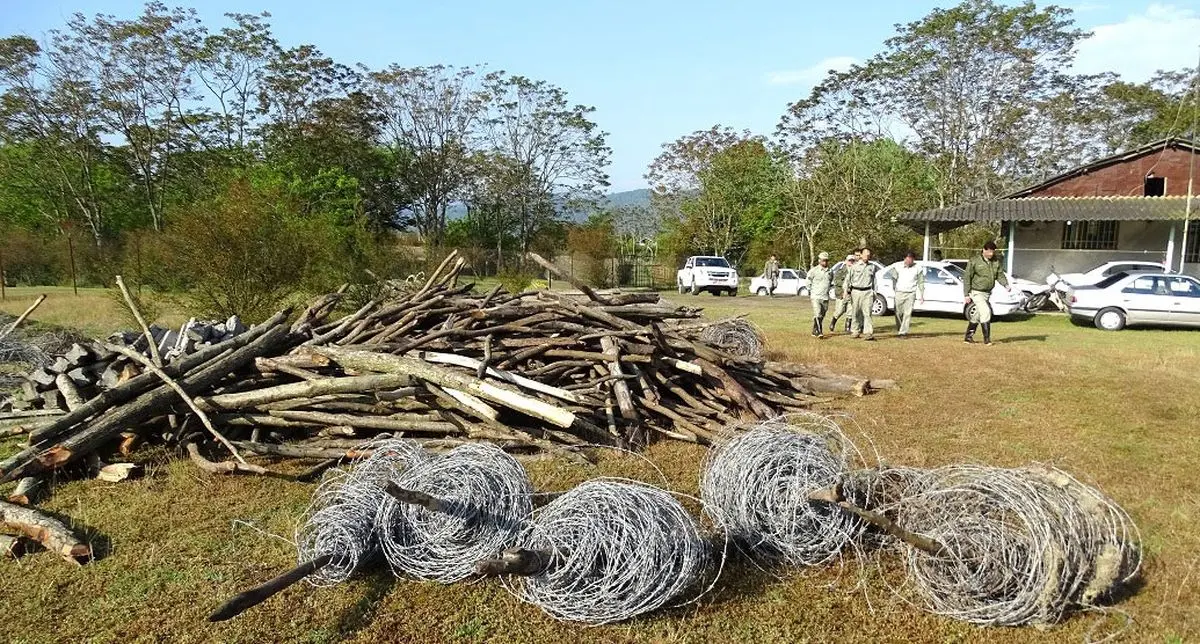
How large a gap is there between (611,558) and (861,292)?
411 inches

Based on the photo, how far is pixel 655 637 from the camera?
331cm

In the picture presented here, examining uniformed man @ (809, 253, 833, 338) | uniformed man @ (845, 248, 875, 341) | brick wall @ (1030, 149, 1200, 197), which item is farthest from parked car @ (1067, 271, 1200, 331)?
brick wall @ (1030, 149, 1200, 197)

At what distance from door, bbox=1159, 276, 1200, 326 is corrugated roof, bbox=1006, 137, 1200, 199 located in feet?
34.6

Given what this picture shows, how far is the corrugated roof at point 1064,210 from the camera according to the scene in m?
19.8

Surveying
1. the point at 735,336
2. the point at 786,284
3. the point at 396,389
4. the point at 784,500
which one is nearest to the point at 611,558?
the point at 784,500

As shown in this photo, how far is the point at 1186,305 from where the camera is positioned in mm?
14625

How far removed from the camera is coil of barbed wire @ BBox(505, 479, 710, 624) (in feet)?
11.0

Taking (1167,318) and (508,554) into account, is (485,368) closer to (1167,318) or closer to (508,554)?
(508,554)

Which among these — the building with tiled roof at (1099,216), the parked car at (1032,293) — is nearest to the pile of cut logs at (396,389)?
the parked car at (1032,293)

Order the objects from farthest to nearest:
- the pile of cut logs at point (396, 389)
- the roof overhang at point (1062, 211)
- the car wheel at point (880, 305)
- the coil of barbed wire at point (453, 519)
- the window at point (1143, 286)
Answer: the roof overhang at point (1062, 211) → the car wheel at point (880, 305) → the window at point (1143, 286) → the pile of cut logs at point (396, 389) → the coil of barbed wire at point (453, 519)

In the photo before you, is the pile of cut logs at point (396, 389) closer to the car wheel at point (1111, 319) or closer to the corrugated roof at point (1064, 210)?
the car wheel at point (1111, 319)

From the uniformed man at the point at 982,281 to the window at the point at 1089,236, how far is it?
14.6 metres

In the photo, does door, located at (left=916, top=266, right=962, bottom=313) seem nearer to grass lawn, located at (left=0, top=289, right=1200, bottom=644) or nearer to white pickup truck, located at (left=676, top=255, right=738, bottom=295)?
grass lawn, located at (left=0, top=289, right=1200, bottom=644)

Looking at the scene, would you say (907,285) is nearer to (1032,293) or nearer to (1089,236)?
(1032,293)
